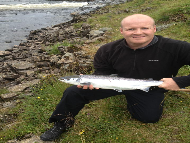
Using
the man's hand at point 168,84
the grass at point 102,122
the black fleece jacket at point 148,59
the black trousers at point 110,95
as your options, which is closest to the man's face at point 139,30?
the black fleece jacket at point 148,59

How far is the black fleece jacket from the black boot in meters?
1.52

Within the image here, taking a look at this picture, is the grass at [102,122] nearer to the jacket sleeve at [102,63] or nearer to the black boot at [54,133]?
the black boot at [54,133]

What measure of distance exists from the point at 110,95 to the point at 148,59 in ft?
3.87

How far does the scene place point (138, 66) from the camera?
168 inches

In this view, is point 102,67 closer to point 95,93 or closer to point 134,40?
point 95,93

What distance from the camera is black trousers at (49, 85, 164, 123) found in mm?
4191

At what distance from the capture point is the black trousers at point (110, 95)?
4.19m

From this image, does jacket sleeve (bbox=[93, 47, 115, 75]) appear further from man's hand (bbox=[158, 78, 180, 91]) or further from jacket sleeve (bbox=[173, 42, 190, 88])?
jacket sleeve (bbox=[173, 42, 190, 88])

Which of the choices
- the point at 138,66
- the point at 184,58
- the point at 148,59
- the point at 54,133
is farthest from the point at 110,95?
the point at 184,58

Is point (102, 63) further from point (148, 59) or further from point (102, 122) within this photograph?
point (102, 122)

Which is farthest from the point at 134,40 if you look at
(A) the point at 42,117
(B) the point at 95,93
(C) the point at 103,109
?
(A) the point at 42,117

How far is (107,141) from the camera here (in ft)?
13.0

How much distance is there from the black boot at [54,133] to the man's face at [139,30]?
244 cm

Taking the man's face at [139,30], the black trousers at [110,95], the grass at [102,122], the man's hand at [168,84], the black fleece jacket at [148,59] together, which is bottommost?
the grass at [102,122]
